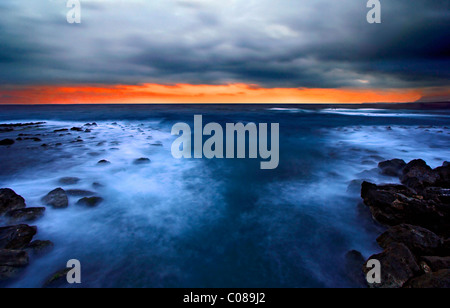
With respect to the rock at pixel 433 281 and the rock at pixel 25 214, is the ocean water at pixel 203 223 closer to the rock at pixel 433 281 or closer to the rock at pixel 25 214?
the rock at pixel 25 214

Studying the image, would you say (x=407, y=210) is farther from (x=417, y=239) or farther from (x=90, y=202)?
(x=90, y=202)

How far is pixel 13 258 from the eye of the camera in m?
3.28

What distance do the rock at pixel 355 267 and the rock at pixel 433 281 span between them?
1.97 ft

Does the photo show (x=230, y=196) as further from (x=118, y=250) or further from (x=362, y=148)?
(x=362, y=148)

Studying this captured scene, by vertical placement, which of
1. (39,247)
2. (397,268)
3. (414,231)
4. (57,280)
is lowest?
(57,280)

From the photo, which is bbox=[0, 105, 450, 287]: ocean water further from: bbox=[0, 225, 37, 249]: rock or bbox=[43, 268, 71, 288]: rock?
bbox=[0, 225, 37, 249]: rock

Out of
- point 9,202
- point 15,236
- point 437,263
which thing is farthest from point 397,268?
point 9,202

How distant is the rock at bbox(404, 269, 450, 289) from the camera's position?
8.31 ft

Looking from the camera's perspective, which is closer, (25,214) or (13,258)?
(13,258)

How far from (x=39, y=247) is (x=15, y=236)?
44cm

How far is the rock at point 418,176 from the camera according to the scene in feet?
19.2

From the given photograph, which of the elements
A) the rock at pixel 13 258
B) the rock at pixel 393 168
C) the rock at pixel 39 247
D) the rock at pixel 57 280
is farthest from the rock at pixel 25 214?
the rock at pixel 393 168

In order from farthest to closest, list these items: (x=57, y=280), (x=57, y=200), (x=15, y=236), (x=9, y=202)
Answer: (x=57, y=200), (x=9, y=202), (x=15, y=236), (x=57, y=280)
